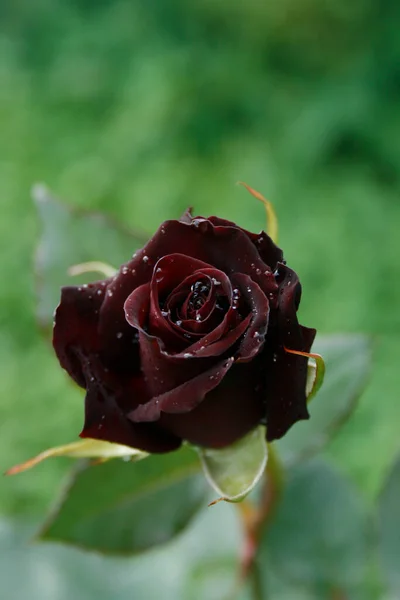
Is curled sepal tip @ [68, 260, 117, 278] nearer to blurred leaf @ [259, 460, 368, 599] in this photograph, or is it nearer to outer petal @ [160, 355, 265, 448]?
outer petal @ [160, 355, 265, 448]

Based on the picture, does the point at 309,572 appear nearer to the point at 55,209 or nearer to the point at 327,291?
the point at 55,209

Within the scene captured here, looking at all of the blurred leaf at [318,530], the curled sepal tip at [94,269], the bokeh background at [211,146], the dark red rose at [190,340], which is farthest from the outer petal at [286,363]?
the bokeh background at [211,146]

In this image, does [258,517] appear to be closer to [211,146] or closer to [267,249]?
[267,249]

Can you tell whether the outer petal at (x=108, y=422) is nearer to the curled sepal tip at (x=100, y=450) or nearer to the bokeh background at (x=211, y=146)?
the curled sepal tip at (x=100, y=450)

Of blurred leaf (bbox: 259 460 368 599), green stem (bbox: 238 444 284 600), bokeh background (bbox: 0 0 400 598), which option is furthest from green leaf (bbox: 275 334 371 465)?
bokeh background (bbox: 0 0 400 598)

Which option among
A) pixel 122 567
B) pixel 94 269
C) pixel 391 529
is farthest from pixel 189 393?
pixel 122 567

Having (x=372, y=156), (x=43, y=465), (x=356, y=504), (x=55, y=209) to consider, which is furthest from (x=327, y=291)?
(x=55, y=209)
